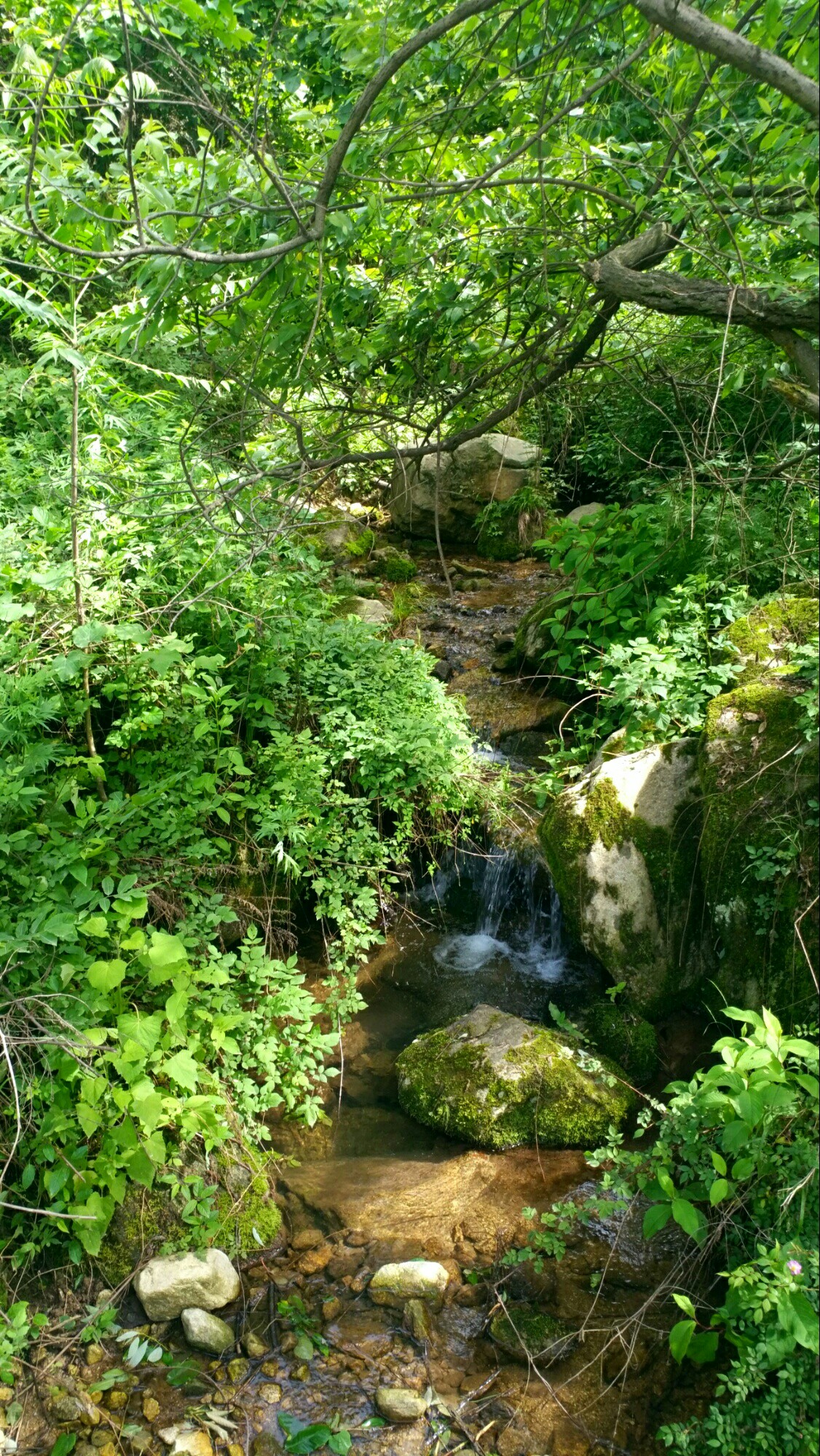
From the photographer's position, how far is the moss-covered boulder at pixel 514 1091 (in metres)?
4.17

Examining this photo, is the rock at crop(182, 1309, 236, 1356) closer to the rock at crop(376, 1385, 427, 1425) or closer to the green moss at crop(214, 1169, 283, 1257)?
the green moss at crop(214, 1169, 283, 1257)

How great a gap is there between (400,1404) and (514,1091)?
1466mm

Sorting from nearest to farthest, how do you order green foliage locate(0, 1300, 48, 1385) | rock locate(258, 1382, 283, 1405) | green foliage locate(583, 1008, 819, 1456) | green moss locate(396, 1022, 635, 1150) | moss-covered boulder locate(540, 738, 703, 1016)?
green foliage locate(583, 1008, 819, 1456), green foliage locate(0, 1300, 48, 1385), rock locate(258, 1382, 283, 1405), green moss locate(396, 1022, 635, 1150), moss-covered boulder locate(540, 738, 703, 1016)

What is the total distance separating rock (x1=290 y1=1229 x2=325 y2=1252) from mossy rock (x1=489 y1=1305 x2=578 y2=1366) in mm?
822

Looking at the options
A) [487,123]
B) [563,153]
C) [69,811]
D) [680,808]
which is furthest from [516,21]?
[69,811]

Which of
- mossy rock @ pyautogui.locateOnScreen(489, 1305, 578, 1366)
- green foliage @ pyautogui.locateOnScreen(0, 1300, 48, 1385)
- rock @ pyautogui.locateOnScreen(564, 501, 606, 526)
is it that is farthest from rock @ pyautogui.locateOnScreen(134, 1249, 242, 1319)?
rock @ pyautogui.locateOnScreen(564, 501, 606, 526)

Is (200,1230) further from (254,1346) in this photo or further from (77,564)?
(77,564)

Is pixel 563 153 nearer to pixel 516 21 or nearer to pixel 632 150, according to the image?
pixel 632 150

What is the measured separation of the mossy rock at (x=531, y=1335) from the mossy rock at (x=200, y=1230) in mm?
1029

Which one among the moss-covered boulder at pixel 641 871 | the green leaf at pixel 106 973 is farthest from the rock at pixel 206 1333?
the moss-covered boulder at pixel 641 871

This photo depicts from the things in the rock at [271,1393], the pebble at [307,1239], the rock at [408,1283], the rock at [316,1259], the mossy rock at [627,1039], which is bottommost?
the rock at [271,1393]

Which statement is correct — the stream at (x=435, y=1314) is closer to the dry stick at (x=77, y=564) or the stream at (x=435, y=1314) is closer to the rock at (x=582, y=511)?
the dry stick at (x=77, y=564)

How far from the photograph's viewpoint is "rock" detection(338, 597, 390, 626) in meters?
7.30

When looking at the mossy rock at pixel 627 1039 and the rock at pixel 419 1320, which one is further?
the mossy rock at pixel 627 1039
